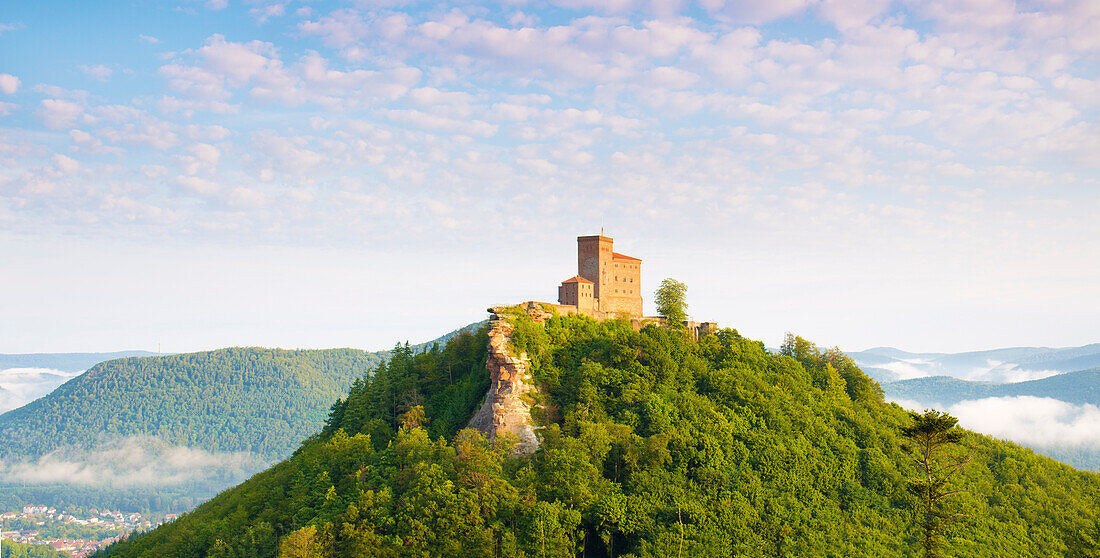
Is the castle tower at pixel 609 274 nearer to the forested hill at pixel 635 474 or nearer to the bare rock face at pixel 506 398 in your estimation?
the forested hill at pixel 635 474

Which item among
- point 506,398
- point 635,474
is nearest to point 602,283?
point 506,398

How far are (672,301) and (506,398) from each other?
90.7 feet

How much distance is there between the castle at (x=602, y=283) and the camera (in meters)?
87.1

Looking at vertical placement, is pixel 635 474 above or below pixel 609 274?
below

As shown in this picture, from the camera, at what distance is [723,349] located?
86.9 m

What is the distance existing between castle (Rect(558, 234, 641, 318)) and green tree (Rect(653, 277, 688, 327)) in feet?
11.9

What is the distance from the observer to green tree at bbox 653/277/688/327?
88.8m

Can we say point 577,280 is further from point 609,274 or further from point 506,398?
point 506,398

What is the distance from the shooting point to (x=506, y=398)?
2815 inches

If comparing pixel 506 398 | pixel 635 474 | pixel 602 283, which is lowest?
pixel 635 474

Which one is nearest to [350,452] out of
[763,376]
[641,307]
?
[641,307]

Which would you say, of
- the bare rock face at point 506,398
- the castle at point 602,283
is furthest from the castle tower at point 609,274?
the bare rock face at point 506,398

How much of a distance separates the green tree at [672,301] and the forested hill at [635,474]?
379 centimetres

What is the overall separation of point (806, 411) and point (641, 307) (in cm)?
2333
